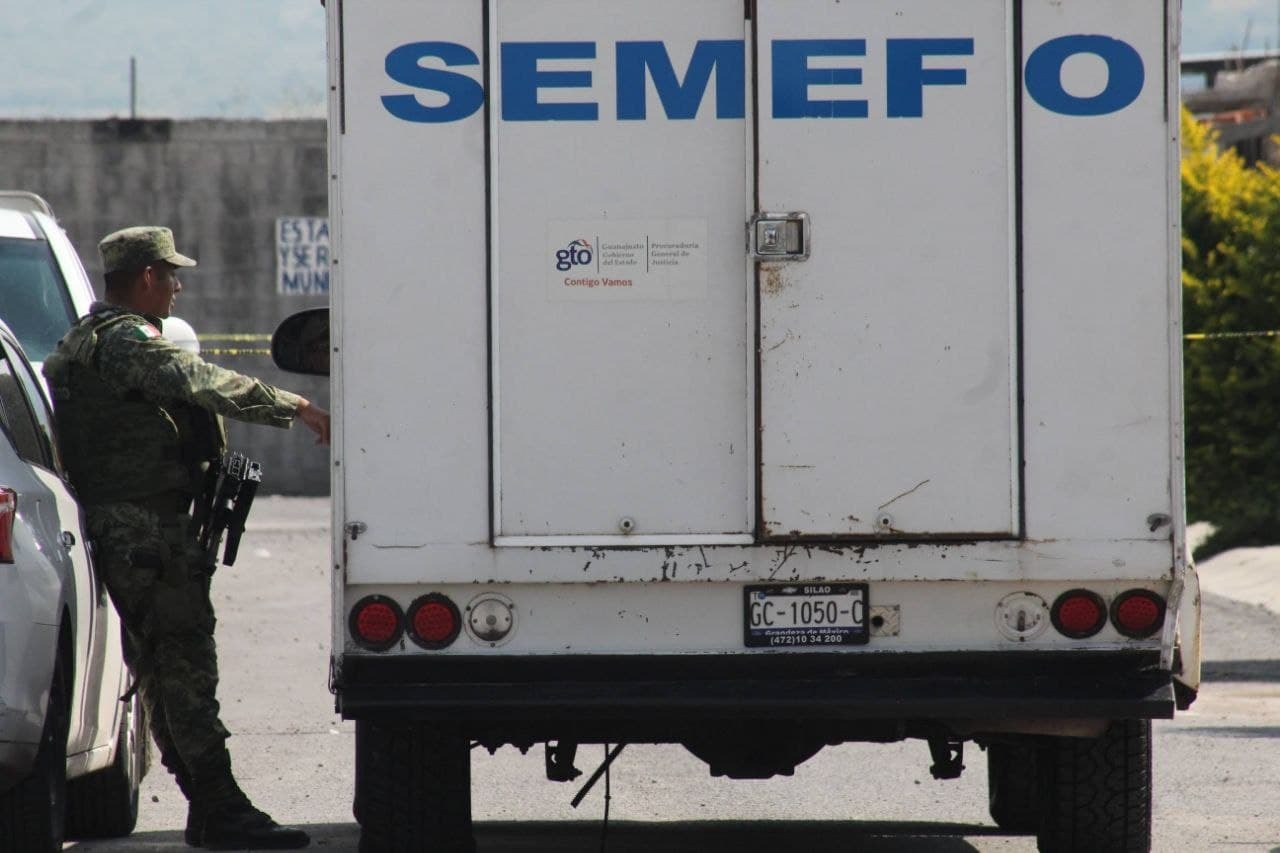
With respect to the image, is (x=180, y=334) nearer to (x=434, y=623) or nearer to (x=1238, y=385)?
(x=434, y=623)

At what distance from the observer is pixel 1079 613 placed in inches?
243

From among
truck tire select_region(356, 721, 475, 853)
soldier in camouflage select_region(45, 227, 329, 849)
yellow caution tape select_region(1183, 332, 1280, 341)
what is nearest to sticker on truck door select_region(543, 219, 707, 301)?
soldier in camouflage select_region(45, 227, 329, 849)

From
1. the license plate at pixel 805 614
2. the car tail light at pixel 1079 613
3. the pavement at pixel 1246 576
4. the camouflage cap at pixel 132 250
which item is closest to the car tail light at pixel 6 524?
the camouflage cap at pixel 132 250

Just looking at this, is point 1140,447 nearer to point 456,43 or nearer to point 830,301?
point 830,301

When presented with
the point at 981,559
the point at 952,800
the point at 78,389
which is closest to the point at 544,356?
the point at 981,559

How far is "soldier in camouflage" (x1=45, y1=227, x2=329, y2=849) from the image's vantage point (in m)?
7.00

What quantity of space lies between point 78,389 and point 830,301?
2569 millimetres

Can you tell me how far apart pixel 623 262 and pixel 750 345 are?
0.42 meters

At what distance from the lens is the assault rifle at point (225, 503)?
7.18 metres

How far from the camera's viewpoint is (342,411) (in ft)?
20.0

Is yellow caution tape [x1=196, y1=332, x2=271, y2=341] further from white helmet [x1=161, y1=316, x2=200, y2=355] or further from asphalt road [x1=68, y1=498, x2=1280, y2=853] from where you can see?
white helmet [x1=161, y1=316, x2=200, y2=355]

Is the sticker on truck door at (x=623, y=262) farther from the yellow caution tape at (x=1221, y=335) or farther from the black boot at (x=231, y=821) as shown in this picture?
the yellow caution tape at (x=1221, y=335)

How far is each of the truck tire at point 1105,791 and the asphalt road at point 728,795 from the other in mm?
939

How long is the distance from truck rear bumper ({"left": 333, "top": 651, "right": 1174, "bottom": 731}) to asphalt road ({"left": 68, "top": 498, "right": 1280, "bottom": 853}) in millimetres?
1532
